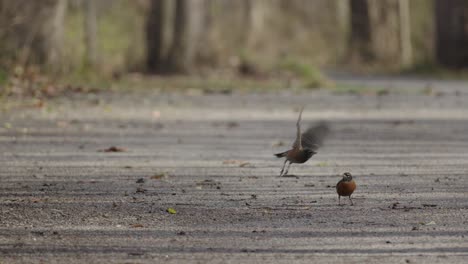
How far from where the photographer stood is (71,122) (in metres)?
14.9

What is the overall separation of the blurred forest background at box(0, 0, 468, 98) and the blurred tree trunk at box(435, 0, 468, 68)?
0.03 metres

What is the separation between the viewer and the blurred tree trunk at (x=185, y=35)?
24219 mm

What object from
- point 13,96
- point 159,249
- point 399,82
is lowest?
point 399,82

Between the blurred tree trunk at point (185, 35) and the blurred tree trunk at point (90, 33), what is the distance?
1768 mm

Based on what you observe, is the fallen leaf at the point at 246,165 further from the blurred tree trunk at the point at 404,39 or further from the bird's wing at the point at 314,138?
the blurred tree trunk at the point at 404,39

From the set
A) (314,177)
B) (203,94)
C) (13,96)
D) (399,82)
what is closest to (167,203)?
(314,177)

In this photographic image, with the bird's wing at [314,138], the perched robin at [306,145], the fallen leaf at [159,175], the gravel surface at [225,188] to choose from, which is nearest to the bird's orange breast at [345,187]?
the gravel surface at [225,188]

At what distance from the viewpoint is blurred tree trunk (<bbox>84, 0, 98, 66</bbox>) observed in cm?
2298

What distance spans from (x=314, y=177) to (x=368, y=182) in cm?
62

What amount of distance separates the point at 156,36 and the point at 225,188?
1662cm

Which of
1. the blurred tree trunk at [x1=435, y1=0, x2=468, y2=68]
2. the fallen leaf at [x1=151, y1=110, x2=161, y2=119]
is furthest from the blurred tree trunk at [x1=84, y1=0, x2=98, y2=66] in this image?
the blurred tree trunk at [x1=435, y1=0, x2=468, y2=68]

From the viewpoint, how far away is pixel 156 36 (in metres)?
25.2

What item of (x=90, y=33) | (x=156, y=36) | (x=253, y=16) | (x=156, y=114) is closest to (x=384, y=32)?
(x=156, y=36)

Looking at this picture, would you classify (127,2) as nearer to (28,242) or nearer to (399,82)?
(399,82)
